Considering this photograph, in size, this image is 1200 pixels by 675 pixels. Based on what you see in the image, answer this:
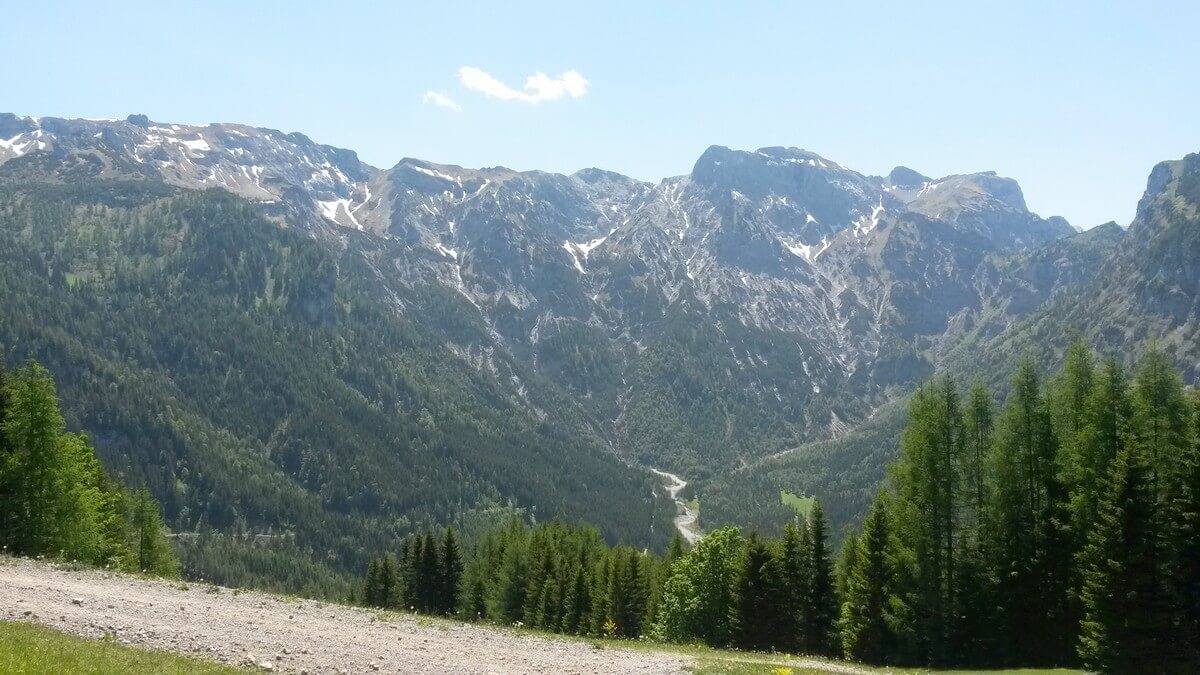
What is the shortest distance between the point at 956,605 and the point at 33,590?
39.5 meters

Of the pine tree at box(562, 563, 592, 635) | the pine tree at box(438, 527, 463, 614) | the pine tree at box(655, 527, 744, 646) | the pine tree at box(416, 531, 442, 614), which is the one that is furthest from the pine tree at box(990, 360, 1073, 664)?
the pine tree at box(416, 531, 442, 614)

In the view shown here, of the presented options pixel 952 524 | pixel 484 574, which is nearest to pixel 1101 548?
pixel 952 524

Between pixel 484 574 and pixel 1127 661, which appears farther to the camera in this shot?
pixel 484 574

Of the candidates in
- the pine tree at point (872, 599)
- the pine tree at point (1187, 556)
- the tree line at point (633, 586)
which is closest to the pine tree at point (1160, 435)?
the pine tree at point (1187, 556)

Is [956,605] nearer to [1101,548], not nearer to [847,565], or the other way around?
[1101,548]

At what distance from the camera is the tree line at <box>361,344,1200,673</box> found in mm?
31172

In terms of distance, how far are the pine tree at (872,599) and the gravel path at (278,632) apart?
21926 millimetres

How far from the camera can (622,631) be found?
72.4 meters

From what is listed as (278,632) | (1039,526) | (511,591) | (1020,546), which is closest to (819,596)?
(1020,546)

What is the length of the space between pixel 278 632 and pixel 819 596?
38730mm

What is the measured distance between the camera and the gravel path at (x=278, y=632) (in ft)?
66.0

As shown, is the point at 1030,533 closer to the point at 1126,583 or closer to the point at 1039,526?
the point at 1039,526

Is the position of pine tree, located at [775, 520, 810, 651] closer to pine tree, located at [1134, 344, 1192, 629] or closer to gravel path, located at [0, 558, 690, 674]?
pine tree, located at [1134, 344, 1192, 629]

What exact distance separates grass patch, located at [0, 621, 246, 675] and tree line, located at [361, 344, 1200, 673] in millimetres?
32634
